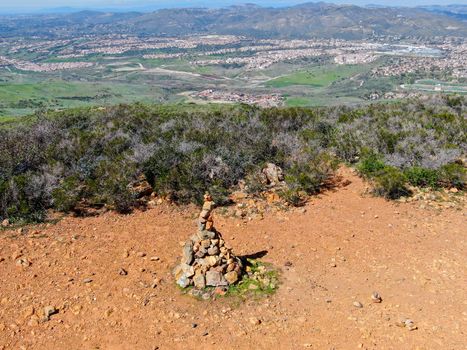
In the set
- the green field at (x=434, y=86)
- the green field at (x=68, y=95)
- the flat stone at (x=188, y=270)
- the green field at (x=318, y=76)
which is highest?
the flat stone at (x=188, y=270)

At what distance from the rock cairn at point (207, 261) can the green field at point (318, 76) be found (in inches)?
3451

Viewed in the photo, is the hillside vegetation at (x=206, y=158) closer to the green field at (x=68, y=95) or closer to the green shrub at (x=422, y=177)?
the green shrub at (x=422, y=177)

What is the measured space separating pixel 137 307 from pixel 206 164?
547cm

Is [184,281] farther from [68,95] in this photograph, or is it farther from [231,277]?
[68,95]

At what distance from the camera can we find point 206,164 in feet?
38.1

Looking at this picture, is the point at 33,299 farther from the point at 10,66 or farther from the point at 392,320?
the point at 10,66

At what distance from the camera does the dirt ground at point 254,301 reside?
20.3ft

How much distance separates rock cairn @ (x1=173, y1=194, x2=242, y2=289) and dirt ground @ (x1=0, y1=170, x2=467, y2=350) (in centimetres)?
34

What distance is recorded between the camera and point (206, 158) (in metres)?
11.6

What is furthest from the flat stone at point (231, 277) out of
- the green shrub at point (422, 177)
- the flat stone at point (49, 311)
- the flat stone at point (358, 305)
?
the green shrub at point (422, 177)

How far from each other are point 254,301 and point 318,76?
10085cm

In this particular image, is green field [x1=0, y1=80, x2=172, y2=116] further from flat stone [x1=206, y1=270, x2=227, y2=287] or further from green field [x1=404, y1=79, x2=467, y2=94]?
flat stone [x1=206, y1=270, x2=227, y2=287]

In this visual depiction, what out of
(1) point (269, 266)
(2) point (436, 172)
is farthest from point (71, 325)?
(2) point (436, 172)

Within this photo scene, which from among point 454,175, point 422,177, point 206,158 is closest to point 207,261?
point 206,158
